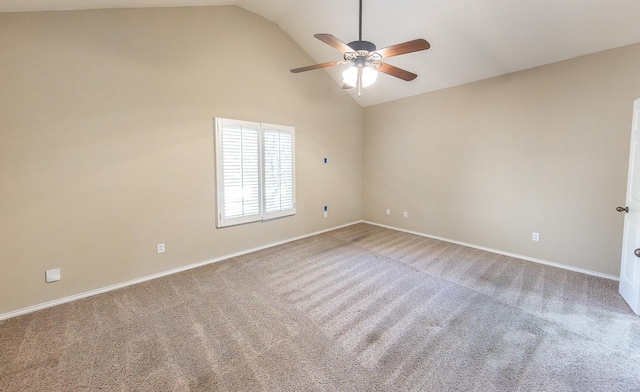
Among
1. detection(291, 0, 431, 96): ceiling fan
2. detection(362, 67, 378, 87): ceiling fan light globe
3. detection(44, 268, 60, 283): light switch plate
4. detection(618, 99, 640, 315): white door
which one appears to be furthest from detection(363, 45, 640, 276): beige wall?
detection(44, 268, 60, 283): light switch plate

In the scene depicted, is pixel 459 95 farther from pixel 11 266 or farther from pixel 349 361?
pixel 11 266

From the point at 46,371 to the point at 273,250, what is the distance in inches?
108

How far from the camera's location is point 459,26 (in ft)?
10.8

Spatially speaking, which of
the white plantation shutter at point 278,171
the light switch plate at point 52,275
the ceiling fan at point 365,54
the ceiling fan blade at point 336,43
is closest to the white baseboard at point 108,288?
the light switch plate at point 52,275

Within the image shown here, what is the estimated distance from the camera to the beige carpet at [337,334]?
5.75ft

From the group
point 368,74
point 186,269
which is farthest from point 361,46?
point 186,269

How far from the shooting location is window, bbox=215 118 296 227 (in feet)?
12.3

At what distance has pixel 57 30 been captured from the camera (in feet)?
8.29

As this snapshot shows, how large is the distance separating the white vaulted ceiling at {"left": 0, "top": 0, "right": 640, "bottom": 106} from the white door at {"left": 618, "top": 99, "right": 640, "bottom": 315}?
0.98 meters

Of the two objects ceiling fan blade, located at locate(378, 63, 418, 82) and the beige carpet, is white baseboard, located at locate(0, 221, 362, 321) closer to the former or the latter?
the beige carpet

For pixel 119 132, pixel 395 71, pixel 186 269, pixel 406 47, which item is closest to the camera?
pixel 406 47

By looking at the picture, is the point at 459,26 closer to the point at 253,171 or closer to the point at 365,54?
the point at 365,54

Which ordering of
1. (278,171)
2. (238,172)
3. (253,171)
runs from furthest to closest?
(278,171), (253,171), (238,172)

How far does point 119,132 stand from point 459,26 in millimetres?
4319
